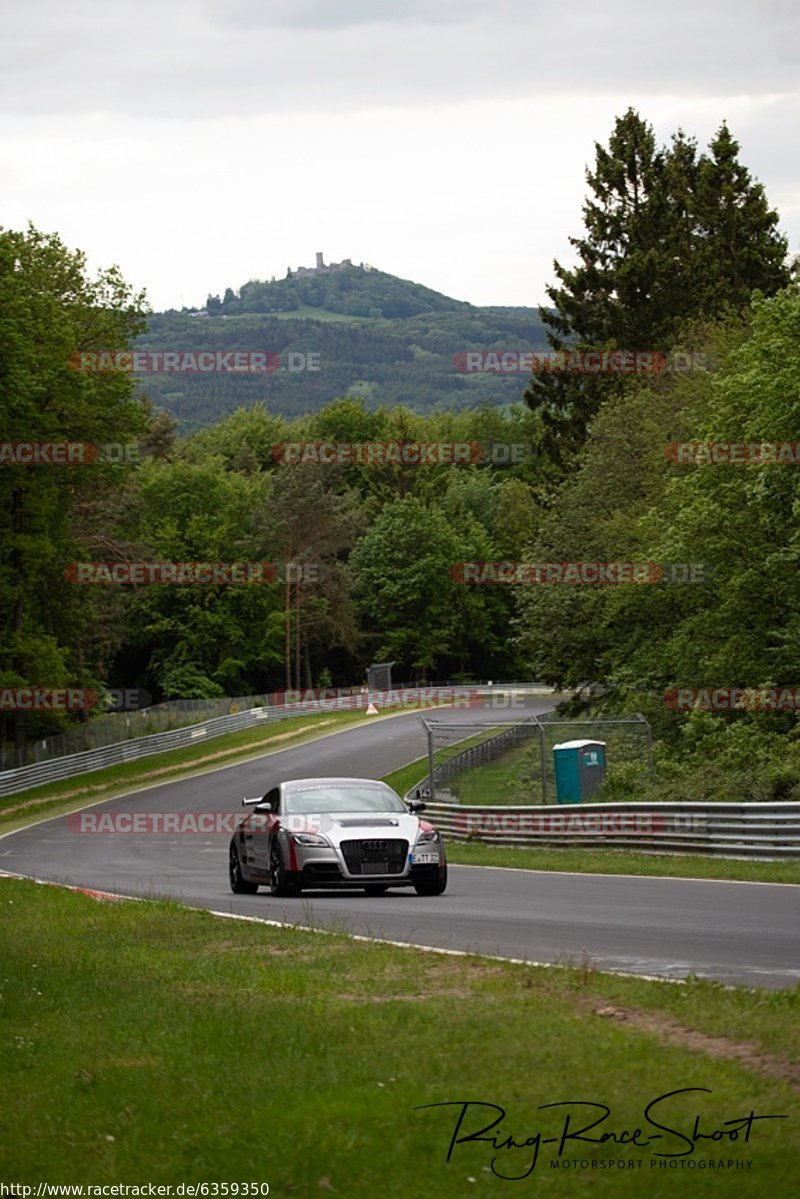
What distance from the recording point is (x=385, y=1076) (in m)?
7.53

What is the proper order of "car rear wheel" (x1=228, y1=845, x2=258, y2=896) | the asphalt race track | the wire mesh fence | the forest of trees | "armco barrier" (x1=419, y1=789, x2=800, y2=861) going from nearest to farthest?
the asphalt race track → "car rear wheel" (x1=228, y1=845, x2=258, y2=896) → "armco barrier" (x1=419, y1=789, x2=800, y2=861) → the wire mesh fence → the forest of trees

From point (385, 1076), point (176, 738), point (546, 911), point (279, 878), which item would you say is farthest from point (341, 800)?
point (176, 738)

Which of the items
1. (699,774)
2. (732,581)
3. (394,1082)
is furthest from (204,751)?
(394,1082)

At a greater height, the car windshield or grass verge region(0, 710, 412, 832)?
the car windshield

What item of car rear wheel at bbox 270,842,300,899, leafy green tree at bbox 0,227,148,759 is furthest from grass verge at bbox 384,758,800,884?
leafy green tree at bbox 0,227,148,759

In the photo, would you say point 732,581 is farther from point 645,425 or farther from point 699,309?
point 699,309

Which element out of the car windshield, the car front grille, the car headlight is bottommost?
the car front grille

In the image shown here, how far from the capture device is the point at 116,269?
66.7m

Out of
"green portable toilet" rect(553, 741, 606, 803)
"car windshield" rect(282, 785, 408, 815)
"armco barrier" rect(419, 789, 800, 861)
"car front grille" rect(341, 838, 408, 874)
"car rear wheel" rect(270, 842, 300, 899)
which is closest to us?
"car front grille" rect(341, 838, 408, 874)

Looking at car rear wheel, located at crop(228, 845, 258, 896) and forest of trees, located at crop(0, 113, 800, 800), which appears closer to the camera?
car rear wheel, located at crop(228, 845, 258, 896)

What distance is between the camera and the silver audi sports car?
19609mm

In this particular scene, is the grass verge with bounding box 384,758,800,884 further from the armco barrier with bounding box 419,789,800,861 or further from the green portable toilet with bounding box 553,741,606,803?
the green portable toilet with bounding box 553,741,606,803

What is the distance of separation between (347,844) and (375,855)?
0.36m

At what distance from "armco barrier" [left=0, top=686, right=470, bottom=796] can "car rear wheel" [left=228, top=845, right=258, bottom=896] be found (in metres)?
39.7
